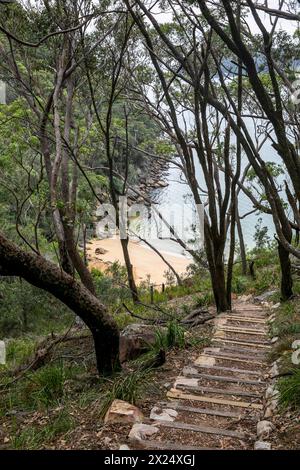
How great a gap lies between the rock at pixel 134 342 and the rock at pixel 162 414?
4.17 feet

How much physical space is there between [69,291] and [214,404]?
1558 mm

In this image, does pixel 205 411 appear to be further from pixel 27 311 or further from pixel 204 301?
pixel 27 311

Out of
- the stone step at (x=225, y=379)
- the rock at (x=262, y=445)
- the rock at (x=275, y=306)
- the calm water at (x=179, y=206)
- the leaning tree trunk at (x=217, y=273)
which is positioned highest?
the calm water at (x=179, y=206)

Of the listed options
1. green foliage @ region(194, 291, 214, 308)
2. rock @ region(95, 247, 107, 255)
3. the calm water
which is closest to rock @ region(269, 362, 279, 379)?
green foliage @ region(194, 291, 214, 308)

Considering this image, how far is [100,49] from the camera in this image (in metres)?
8.35

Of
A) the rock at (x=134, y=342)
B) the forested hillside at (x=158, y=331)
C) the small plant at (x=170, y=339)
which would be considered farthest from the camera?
the small plant at (x=170, y=339)

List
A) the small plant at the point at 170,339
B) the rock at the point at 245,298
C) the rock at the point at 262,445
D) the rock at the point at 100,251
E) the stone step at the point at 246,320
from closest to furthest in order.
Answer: the rock at the point at 262,445, the small plant at the point at 170,339, the stone step at the point at 246,320, the rock at the point at 245,298, the rock at the point at 100,251

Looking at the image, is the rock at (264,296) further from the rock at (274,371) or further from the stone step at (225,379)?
the stone step at (225,379)

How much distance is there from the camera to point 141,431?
3.14m

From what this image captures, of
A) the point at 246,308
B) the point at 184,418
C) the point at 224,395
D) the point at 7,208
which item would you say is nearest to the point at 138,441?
the point at 184,418

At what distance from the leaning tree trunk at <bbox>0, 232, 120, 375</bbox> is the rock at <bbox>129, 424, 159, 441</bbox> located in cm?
115

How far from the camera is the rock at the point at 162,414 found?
338 centimetres

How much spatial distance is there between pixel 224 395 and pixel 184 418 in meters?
0.59

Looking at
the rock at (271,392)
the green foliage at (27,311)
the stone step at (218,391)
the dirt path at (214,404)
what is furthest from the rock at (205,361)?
the green foliage at (27,311)
